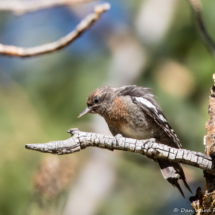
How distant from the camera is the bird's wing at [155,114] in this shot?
4711mm

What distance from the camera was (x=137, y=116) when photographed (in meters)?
5.04

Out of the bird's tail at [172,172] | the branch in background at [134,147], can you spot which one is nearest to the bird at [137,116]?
the bird's tail at [172,172]

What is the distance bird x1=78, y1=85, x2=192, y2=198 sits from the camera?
4.84 meters

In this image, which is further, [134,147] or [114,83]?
[114,83]

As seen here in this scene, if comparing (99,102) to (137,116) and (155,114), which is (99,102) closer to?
(137,116)

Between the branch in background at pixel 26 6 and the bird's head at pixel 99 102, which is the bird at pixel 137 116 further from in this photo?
the branch in background at pixel 26 6

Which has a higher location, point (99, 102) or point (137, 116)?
point (99, 102)

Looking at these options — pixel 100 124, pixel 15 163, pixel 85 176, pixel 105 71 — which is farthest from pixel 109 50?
pixel 15 163

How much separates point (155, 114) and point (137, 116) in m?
0.29

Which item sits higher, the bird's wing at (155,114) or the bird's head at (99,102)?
the bird's head at (99,102)

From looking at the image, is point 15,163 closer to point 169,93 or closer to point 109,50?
point 169,93

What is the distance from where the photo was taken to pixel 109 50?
10141 millimetres

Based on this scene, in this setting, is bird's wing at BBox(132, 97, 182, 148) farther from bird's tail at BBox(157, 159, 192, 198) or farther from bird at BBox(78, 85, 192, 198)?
bird's tail at BBox(157, 159, 192, 198)

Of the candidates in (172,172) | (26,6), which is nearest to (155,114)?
(172,172)
